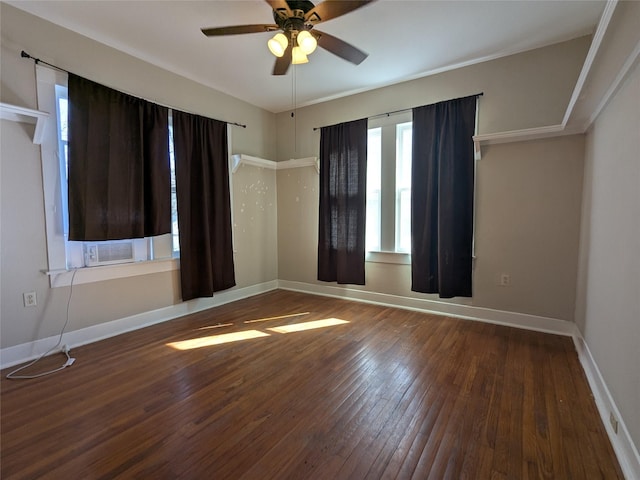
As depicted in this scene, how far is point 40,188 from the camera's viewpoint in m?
2.46

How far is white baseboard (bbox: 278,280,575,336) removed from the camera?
296 cm

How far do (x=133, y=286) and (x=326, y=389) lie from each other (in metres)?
2.33

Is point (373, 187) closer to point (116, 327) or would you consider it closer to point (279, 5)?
point (279, 5)

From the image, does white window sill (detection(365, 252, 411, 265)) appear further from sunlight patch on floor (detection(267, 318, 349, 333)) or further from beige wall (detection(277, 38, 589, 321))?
sunlight patch on floor (detection(267, 318, 349, 333))

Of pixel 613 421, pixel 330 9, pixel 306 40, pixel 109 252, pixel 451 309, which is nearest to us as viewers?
pixel 613 421

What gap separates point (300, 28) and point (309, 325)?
2.68 metres

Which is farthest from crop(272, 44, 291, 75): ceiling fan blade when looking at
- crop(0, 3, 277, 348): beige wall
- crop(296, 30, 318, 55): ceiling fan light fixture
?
crop(0, 3, 277, 348): beige wall

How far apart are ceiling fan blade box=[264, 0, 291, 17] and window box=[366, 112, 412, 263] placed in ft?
6.99

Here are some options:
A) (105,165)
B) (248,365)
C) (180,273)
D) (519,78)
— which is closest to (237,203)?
(180,273)

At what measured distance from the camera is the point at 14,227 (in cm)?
234

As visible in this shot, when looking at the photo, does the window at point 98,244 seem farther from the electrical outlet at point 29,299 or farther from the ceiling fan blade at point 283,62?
the ceiling fan blade at point 283,62

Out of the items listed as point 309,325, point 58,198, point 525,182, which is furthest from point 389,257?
point 58,198

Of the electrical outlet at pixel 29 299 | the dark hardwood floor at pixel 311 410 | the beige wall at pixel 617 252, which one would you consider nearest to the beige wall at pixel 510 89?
the beige wall at pixel 617 252

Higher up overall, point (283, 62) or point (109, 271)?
point (283, 62)
